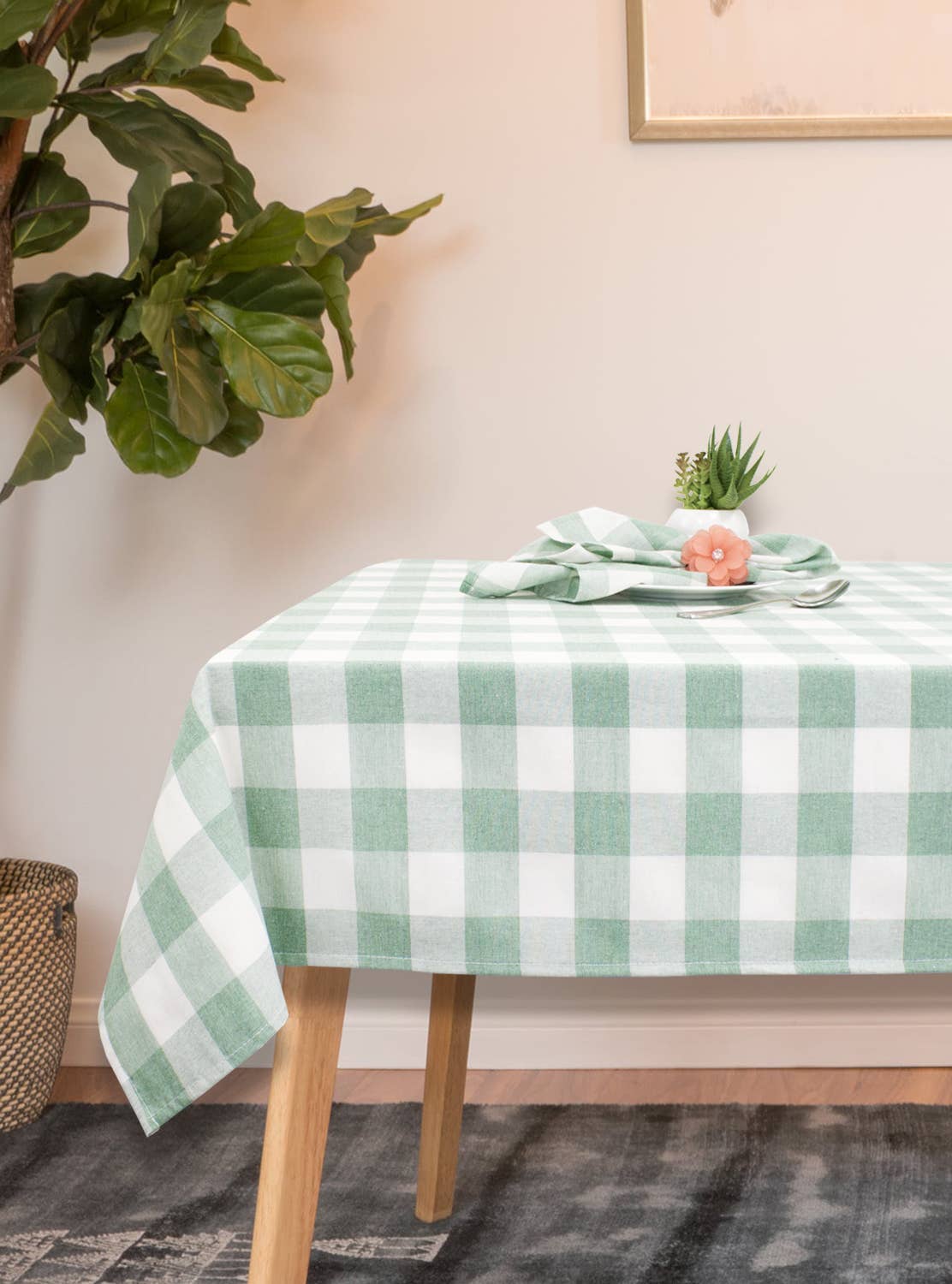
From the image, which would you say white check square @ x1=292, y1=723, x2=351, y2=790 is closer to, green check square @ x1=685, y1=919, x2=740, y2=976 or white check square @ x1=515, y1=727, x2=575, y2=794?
white check square @ x1=515, y1=727, x2=575, y2=794

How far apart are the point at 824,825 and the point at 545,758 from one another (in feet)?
0.59

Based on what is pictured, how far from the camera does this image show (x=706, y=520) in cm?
167

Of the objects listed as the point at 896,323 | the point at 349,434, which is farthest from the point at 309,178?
the point at 896,323

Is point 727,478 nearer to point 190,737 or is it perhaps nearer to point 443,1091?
point 443,1091

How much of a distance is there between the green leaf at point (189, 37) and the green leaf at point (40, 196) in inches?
9.2

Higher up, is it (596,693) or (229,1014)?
(596,693)

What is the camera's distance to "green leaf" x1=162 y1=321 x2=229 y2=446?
1421mm

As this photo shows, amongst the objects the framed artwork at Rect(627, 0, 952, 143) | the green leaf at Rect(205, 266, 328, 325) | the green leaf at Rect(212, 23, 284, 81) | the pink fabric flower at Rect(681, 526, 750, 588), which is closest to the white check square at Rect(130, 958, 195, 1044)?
the pink fabric flower at Rect(681, 526, 750, 588)

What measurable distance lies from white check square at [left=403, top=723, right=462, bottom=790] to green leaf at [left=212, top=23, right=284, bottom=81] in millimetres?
1182

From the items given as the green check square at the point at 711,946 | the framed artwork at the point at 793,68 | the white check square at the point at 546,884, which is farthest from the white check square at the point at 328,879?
the framed artwork at the point at 793,68

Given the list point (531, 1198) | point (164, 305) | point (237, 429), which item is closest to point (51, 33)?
point (164, 305)

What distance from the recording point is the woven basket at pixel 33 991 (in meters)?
1.67

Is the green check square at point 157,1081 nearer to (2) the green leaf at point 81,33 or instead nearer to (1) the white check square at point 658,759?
(1) the white check square at point 658,759

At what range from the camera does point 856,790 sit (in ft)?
2.55
